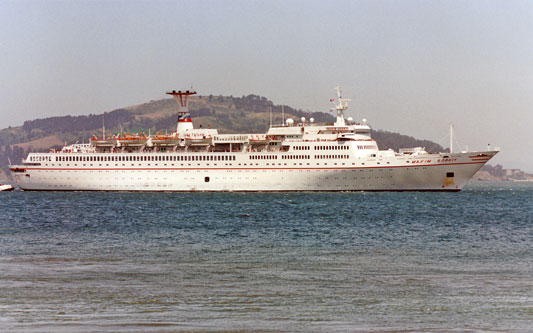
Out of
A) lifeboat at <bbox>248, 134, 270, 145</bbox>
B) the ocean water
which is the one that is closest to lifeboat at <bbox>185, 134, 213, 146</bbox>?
lifeboat at <bbox>248, 134, 270, 145</bbox>

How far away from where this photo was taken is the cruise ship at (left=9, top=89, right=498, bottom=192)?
3364 inches

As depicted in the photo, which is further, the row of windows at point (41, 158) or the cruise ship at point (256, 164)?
the row of windows at point (41, 158)

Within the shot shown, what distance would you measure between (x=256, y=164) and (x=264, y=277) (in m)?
68.2

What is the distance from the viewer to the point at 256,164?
293 ft

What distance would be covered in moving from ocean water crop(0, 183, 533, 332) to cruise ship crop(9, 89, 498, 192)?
4380cm

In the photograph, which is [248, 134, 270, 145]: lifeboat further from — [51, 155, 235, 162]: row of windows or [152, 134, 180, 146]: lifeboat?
[152, 134, 180, 146]: lifeboat

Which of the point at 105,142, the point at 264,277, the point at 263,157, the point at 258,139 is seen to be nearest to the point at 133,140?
the point at 105,142

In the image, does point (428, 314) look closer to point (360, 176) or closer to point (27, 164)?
point (360, 176)

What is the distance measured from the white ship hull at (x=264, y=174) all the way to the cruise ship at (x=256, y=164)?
4.6 inches

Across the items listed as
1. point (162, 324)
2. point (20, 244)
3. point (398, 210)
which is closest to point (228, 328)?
point (162, 324)

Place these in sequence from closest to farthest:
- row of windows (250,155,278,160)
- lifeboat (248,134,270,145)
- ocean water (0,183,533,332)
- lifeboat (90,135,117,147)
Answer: ocean water (0,183,533,332) < row of windows (250,155,278,160) < lifeboat (248,134,270,145) < lifeboat (90,135,117,147)

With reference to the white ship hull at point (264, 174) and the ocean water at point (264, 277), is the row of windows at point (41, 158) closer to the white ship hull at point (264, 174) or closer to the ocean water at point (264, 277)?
the white ship hull at point (264, 174)

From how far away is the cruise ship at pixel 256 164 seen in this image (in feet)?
280

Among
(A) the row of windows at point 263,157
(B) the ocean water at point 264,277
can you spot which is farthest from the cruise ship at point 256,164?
(B) the ocean water at point 264,277
